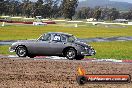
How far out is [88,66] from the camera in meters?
→ 18.0

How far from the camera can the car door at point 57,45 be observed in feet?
71.8

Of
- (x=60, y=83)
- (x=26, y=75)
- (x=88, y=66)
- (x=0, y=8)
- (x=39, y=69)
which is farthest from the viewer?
(x=0, y=8)

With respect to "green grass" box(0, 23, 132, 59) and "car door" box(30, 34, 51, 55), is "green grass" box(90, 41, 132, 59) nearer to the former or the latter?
"green grass" box(0, 23, 132, 59)

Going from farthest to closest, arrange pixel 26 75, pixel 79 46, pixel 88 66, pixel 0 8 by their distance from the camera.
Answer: pixel 0 8, pixel 79 46, pixel 88 66, pixel 26 75

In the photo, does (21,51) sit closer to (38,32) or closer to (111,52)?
(111,52)

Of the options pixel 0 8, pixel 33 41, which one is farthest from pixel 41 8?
pixel 33 41

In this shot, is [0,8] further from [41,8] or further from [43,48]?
[43,48]

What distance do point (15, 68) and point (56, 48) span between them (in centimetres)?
588

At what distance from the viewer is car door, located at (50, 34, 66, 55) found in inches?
862

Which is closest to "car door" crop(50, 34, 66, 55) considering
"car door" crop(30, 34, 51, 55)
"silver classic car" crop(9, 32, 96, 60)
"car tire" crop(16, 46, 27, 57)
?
"silver classic car" crop(9, 32, 96, 60)

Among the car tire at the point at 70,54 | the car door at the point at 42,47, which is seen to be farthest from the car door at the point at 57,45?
the car tire at the point at 70,54

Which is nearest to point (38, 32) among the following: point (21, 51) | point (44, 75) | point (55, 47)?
point (21, 51)

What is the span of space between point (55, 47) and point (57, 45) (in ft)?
0.52

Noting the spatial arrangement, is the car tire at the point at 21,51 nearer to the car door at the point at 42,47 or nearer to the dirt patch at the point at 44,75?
the car door at the point at 42,47
